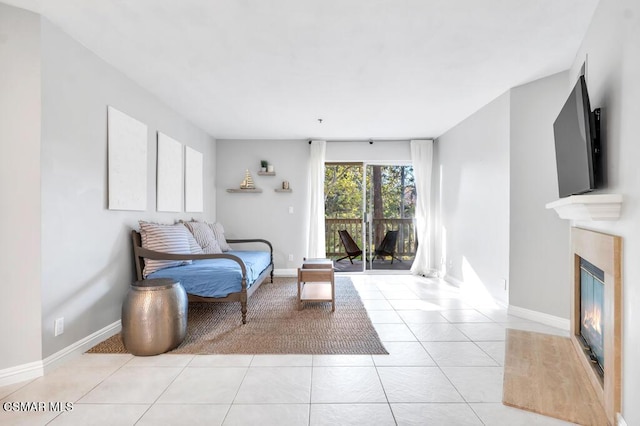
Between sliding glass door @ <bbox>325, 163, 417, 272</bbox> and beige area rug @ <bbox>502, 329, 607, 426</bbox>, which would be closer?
beige area rug @ <bbox>502, 329, 607, 426</bbox>

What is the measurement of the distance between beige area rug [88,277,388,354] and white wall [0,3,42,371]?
57 centimetres

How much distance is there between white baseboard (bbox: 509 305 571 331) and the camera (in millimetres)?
2988

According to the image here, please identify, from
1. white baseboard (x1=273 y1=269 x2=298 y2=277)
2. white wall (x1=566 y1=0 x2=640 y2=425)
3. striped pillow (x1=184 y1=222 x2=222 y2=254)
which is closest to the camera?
white wall (x1=566 y1=0 x2=640 y2=425)

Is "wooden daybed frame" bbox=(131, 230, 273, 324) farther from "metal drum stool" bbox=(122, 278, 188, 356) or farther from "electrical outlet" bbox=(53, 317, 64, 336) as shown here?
"electrical outlet" bbox=(53, 317, 64, 336)

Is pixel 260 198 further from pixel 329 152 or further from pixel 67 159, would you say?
pixel 67 159

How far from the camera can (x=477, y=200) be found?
13.4 feet

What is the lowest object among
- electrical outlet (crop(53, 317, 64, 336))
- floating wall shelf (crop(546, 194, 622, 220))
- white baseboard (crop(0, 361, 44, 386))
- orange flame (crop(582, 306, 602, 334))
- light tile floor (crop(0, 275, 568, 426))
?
light tile floor (crop(0, 275, 568, 426))

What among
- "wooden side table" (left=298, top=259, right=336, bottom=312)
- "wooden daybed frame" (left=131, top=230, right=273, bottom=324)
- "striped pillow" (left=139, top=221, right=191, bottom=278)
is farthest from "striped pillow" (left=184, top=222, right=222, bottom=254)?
"wooden side table" (left=298, top=259, right=336, bottom=312)

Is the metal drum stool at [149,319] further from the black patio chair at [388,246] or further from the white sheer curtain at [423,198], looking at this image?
the white sheer curtain at [423,198]

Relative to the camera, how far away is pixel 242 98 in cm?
359

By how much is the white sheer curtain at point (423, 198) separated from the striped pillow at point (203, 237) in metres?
3.27

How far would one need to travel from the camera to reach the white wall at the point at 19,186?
6.70ft

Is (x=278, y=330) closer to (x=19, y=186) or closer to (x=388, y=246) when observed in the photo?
(x=19, y=186)

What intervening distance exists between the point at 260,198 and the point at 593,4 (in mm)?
4557
